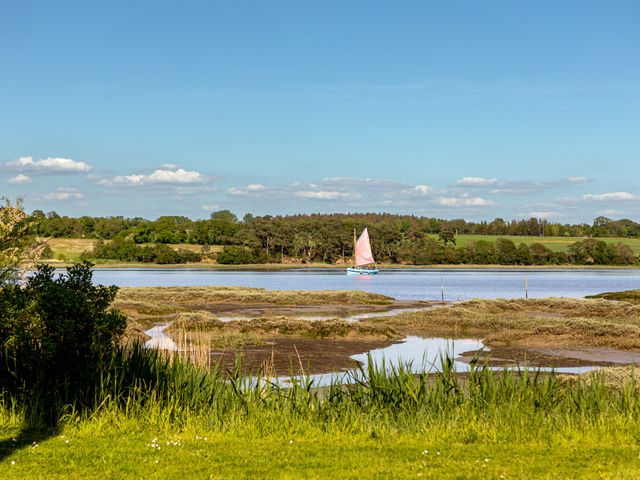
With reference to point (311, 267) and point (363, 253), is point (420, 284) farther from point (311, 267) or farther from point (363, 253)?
point (311, 267)

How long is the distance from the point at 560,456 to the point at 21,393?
862cm

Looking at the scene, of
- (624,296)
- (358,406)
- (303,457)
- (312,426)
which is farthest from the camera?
(624,296)

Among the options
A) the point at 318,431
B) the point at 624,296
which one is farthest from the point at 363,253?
the point at 318,431

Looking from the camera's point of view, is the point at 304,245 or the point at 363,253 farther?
the point at 304,245

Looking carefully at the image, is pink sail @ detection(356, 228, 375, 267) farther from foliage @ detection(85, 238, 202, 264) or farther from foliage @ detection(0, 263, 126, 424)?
foliage @ detection(0, 263, 126, 424)

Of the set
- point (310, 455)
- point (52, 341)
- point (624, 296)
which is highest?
point (52, 341)

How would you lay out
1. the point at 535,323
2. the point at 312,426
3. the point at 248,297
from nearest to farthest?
the point at 312,426 < the point at 535,323 < the point at 248,297

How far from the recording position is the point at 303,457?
32.8 feet

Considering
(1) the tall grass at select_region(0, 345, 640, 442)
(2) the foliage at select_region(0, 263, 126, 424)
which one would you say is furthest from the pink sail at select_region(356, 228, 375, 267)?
(2) the foliage at select_region(0, 263, 126, 424)

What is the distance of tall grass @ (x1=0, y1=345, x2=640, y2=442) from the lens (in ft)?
37.7

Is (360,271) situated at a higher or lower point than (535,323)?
higher

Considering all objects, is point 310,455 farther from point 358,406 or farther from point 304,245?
point 304,245

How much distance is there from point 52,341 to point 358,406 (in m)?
5.29

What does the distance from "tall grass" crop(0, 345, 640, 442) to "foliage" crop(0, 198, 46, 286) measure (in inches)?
467
